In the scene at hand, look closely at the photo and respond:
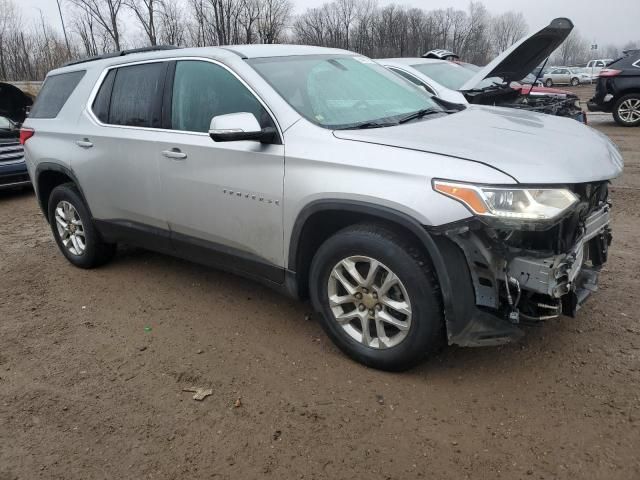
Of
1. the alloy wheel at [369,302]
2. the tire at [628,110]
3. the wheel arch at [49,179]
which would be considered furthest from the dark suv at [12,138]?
the tire at [628,110]

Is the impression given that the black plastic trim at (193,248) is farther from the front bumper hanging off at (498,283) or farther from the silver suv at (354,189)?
the front bumper hanging off at (498,283)

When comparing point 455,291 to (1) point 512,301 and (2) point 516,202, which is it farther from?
(2) point 516,202

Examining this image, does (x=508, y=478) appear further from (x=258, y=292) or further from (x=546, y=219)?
(x=258, y=292)

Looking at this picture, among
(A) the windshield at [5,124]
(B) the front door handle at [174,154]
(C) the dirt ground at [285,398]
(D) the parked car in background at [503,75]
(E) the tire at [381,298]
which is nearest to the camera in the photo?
(C) the dirt ground at [285,398]

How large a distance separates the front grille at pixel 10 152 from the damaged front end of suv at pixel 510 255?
8.35m

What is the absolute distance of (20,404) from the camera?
9.83 ft

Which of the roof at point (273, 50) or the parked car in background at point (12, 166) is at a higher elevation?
the roof at point (273, 50)

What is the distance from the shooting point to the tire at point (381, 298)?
2.75m

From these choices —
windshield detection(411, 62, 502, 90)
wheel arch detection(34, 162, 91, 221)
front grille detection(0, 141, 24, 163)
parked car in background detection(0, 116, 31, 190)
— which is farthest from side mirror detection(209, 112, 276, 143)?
front grille detection(0, 141, 24, 163)

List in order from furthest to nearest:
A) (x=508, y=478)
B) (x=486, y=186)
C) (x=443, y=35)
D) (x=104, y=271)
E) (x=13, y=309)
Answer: (x=443, y=35) → (x=104, y=271) → (x=13, y=309) → (x=486, y=186) → (x=508, y=478)

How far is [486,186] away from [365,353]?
119 centimetres

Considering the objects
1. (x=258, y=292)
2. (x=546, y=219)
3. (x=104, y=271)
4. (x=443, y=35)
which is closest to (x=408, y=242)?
(x=546, y=219)

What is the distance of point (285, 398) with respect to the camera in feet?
9.61

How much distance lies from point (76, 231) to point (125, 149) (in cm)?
130
